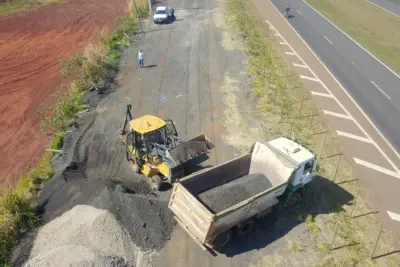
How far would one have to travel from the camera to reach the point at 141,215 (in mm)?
15883

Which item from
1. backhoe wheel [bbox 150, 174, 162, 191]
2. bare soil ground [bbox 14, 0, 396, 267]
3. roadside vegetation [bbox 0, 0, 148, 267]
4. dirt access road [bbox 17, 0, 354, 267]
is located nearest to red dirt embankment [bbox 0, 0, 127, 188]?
roadside vegetation [bbox 0, 0, 148, 267]

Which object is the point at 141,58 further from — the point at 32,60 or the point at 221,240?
the point at 221,240

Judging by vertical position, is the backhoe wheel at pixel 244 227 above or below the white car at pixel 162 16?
below

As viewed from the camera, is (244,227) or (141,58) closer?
(244,227)

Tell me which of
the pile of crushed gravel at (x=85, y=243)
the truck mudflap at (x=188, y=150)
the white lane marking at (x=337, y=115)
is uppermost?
the truck mudflap at (x=188, y=150)

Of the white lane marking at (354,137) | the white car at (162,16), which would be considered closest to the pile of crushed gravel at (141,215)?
the white lane marking at (354,137)

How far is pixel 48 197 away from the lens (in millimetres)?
17375

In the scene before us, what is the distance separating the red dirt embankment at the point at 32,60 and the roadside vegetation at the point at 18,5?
1701 millimetres

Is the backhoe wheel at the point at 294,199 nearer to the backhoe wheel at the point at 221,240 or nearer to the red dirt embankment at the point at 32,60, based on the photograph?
the backhoe wheel at the point at 221,240

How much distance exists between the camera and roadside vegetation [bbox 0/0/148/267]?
611 inches

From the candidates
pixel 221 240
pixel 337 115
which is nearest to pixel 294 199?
pixel 221 240

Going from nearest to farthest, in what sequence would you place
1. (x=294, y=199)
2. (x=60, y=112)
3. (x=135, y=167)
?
(x=294, y=199) < (x=135, y=167) < (x=60, y=112)

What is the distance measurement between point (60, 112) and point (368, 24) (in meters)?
36.9

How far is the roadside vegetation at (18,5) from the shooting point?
46.7 m
